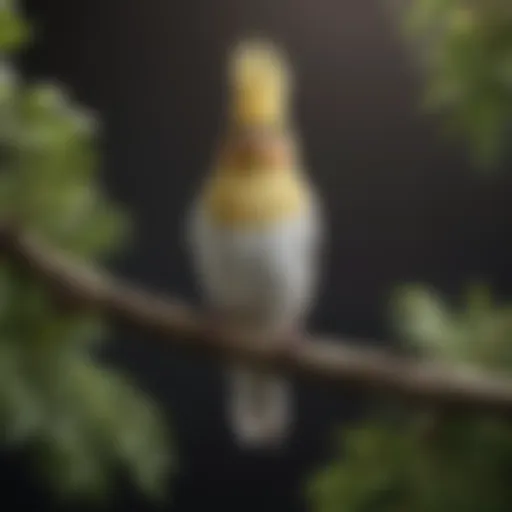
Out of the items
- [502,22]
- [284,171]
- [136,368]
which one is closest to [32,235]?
[284,171]

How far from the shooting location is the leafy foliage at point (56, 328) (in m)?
0.50

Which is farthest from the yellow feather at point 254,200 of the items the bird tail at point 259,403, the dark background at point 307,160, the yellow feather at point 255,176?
the dark background at point 307,160

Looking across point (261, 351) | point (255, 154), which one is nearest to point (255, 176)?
point (255, 154)

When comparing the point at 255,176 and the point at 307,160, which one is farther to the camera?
the point at 307,160

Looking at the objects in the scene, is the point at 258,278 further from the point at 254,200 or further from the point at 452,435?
the point at 452,435

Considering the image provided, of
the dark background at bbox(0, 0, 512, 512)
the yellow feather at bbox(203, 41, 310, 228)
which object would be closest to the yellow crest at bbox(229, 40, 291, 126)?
the yellow feather at bbox(203, 41, 310, 228)

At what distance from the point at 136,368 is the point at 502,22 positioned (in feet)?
1.99

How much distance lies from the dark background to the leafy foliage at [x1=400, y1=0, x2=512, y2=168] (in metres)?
0.43

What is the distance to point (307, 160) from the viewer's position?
0.99m

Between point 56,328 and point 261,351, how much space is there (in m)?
0.13

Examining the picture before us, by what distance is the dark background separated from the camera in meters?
0.97

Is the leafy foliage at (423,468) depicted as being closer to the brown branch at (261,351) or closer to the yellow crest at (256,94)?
the brown branch at (261,351)

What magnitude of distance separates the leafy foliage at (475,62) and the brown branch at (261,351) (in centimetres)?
13

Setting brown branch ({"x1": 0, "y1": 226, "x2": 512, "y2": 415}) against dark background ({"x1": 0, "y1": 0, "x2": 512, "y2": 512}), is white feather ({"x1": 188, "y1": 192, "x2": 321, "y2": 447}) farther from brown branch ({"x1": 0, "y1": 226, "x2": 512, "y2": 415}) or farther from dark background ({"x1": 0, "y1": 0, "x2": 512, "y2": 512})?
dark background ({"x1": 0, "y1": 0, "x2": 512, "y2": 512})
